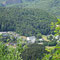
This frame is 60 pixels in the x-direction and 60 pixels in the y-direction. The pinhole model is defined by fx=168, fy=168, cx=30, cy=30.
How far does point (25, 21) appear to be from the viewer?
47.6 metres

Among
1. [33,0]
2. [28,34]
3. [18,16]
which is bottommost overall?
[28,34]

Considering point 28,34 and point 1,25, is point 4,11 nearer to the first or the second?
point 1,25

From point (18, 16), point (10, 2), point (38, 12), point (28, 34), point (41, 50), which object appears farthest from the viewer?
point (10, 2)

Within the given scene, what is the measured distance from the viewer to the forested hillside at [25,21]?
133 feet

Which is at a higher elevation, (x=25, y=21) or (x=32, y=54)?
(x=25, y=21)

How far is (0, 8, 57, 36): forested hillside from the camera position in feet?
133

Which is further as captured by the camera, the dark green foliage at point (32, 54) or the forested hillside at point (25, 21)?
the forested hillside at point (25, 21)

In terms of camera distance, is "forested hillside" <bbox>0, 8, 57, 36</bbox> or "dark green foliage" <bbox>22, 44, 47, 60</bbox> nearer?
"dark green foliage" <bbox>22, 44, 47, 60</bbox>

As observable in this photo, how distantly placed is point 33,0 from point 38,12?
133 ft

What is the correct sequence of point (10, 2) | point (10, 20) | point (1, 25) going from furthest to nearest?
1. point (10, 2)
2. point (10, 20)
3. point (1, 25)

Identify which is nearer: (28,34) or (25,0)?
(28,34)

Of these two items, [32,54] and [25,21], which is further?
[25,21]

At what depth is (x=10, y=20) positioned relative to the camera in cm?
4488

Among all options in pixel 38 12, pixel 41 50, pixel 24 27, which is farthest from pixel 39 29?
pixel 41 50
